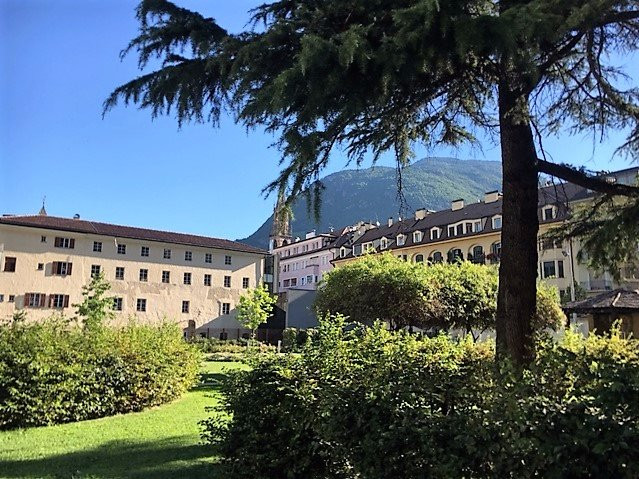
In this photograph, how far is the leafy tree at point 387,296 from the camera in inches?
746

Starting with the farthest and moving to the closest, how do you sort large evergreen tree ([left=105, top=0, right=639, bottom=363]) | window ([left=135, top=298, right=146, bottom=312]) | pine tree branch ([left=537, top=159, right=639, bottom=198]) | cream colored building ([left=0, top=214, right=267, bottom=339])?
window ([left=135, top=298, right=146, bottom=312]) → cream colored building ([left=0, top=214, right=267, bottom=339]) → pine tree branch ([left=537, top=159, right=639, bottom=198]) → large evergreen tree ([left=105, top=0, right=639, bottom=363])

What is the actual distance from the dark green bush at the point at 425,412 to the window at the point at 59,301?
42.8 m

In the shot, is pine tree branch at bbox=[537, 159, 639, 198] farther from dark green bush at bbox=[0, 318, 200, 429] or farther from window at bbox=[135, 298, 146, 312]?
window at bbox=[135, 298, 146, 312]

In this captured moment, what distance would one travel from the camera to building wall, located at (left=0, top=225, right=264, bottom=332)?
1657 inches

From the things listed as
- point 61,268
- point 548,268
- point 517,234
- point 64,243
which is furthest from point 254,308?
point 517,234

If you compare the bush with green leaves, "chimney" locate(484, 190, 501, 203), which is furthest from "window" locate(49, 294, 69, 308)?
"chimney" locate(484, 190, 501, 203)

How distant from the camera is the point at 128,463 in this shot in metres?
7.33

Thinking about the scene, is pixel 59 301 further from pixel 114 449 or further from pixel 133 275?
pixel 114 449

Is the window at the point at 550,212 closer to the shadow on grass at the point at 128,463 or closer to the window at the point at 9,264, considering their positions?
the shadow on grass at the point at 128,463

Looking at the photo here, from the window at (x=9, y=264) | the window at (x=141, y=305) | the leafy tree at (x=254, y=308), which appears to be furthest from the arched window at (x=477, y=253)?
the window at (x=9, y=264)

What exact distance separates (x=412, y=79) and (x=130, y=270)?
46245mm

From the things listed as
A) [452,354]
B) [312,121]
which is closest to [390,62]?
[312,121]

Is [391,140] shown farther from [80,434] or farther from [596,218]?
[80,434]

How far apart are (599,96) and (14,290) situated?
150 feet
